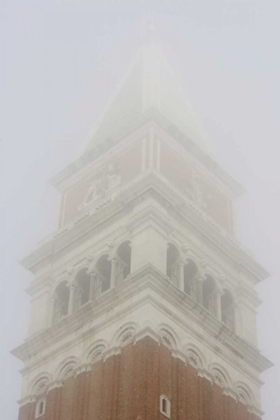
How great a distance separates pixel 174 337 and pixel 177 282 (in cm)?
461

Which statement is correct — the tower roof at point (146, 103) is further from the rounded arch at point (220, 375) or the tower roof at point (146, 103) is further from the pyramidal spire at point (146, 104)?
the rounded arch at point (220, 375)

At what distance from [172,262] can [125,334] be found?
23.5 ft

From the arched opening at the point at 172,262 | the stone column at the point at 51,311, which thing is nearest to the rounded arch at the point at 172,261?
the arched opening at the point at 172,262

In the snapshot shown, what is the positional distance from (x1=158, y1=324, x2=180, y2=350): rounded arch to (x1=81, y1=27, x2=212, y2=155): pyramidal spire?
57.3 feet

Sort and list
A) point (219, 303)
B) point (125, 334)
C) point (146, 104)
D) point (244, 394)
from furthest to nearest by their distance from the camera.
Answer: point (146, 104), point (219, 303), point (244, 394), point (125, 334)

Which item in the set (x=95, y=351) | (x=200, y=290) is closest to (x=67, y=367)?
(x=95, y=351)

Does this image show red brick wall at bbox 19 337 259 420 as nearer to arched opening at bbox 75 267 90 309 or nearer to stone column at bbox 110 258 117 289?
stone column at bbox 110 258 117 289

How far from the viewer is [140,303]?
59.3m

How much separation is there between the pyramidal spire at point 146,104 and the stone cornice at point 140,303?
49.7 feet

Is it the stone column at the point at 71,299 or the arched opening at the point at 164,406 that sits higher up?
the stone column at the point at 71,299

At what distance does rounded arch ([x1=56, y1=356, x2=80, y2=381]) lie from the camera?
198ft

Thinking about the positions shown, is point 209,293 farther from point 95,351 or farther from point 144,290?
point 95,351

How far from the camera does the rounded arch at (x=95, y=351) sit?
59438mm

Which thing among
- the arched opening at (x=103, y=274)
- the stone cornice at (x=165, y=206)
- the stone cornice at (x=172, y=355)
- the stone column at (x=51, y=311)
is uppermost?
the stone cornice at (x=165, y=206)
